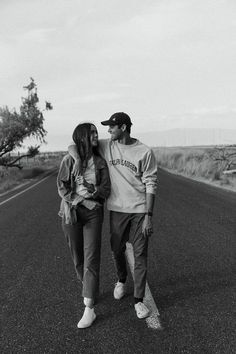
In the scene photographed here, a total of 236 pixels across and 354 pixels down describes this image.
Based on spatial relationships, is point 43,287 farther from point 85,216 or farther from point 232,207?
point 232,207

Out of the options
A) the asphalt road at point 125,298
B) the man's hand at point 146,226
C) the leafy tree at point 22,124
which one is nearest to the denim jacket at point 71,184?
the man's hand at point 146,226

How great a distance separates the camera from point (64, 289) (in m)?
4.71

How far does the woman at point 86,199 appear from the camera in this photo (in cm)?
381

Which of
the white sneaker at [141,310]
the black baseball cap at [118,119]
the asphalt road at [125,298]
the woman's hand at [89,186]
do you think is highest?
the black baseball cap at [118,119]

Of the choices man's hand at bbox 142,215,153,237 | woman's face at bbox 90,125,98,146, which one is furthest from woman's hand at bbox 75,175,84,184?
man's hand at bbox 142,215,153,237

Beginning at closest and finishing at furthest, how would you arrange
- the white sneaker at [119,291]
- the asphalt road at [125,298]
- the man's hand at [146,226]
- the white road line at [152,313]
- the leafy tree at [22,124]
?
1. the asphalt road at [125,298]
2. the white road line at [152,313]
3. the man's hand at [146,226]
4. the white sneaker at [119,291]
5. the leafy tree at [22,124]

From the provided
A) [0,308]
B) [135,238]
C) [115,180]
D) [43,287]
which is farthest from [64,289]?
[115,180]

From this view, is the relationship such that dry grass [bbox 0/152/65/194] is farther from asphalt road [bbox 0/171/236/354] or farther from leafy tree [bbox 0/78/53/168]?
asphalt road [bbox 0/171/236/354]

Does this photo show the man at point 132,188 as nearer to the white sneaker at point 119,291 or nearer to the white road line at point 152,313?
the white road line at point 152,313

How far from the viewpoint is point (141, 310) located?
3.88 m

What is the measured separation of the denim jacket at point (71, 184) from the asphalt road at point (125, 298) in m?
1.01

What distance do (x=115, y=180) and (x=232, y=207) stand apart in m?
7.54

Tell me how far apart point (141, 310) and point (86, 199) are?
1.17m

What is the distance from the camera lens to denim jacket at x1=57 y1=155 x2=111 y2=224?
3.81 meters
